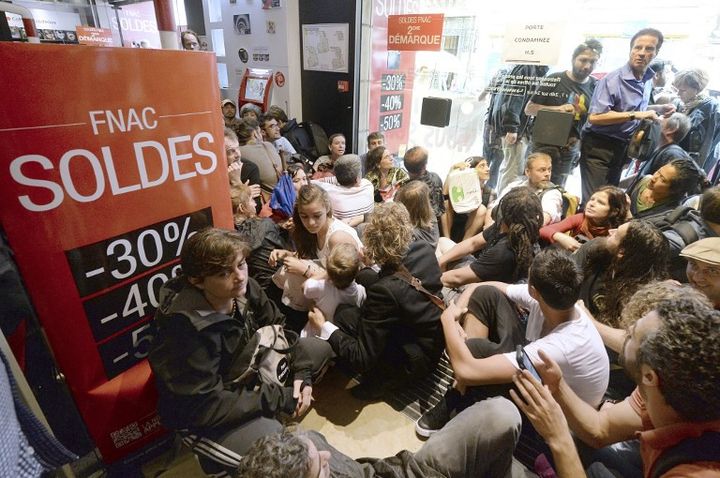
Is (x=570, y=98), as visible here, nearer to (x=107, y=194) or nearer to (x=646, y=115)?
(x=646, y=115)

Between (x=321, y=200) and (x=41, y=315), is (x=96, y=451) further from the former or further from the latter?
(x=321, y=200)

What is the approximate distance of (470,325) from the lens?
7.19 ft

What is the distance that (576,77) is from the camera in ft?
12.6

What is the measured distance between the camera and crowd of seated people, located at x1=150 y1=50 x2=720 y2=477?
118cm

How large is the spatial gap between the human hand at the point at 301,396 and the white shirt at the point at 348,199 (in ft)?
5.78

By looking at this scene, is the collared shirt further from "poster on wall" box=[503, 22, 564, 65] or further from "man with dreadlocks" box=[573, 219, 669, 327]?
"man with dreadlocks" box=[573, 219, 669, 327]

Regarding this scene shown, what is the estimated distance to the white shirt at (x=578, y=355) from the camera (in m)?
1.61

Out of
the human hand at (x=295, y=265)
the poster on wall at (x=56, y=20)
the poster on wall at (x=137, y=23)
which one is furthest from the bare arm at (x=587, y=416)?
the poster on wall at (x=56, y=20)

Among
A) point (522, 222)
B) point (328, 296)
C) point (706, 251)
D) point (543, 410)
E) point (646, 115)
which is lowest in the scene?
point (328, 296)

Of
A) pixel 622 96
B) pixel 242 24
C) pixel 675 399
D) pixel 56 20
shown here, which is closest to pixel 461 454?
pixel 675 399

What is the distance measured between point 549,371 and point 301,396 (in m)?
1.17

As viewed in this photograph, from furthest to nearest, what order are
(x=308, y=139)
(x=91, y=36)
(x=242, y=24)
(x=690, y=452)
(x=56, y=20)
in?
(x=56, y=20) → (x=91, y=36) → (x=242, y=24) → (x=308, y=139) → (x=690, y=452)

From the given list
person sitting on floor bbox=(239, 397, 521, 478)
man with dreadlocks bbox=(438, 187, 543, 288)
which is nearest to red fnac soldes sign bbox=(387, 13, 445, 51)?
man with dreadlocks bbox=(438, 187, 543, 288)

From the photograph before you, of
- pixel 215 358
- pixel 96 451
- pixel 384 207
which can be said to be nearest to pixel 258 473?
pixel 215 358
